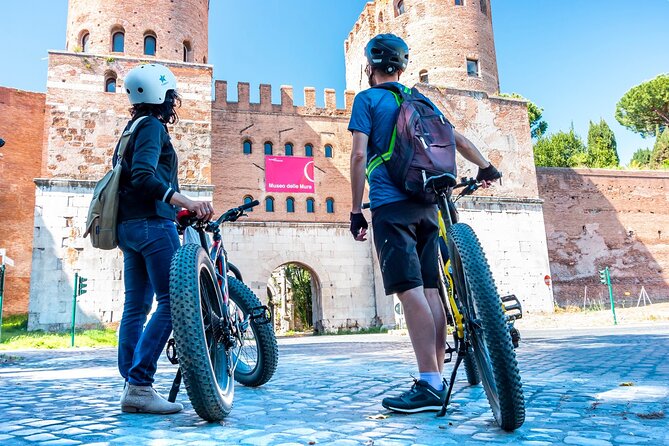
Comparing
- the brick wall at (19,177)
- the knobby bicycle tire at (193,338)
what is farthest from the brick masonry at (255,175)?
the knobby bicycle tire at (193,338)

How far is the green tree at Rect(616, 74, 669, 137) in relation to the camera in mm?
38000

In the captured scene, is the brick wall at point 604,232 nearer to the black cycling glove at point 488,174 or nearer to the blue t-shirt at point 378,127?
the black cycling glove at point 488,174

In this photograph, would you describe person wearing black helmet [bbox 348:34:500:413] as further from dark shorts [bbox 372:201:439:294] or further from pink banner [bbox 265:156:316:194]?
pink banner [bbox 265:156:316:194]

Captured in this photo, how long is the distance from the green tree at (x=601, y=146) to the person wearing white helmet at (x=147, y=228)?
40509 mm

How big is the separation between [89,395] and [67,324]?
13176 millimetres

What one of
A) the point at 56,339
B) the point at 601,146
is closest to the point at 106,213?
the point at 56,339

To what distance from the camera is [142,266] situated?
9.66ft

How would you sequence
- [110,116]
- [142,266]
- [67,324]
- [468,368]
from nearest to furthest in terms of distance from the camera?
[142,266], [468,368], [67,324], [110,116]

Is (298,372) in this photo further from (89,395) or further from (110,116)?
(110,116)

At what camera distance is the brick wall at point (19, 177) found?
804 inches

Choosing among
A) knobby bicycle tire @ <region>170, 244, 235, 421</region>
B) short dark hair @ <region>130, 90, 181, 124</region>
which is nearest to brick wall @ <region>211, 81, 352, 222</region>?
short dark hair @ <region>130, 90, 181, 124</region>

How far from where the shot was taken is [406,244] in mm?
2559

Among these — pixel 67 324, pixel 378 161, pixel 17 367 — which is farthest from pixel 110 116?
pixel 378 161

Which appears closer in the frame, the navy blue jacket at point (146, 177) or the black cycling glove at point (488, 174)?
the navy blue jacket at point (146, 177)
